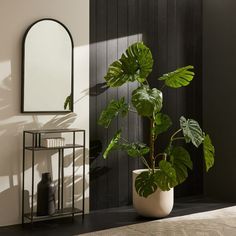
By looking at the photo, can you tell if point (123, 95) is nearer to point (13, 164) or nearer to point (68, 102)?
point (68, 102)

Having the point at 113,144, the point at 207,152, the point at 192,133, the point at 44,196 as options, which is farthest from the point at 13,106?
the point at 207,152

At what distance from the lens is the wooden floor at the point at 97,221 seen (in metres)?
3.89

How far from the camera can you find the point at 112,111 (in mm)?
4359

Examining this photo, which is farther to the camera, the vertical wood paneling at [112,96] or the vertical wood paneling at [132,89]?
the vertical wood paneling at [132,89]

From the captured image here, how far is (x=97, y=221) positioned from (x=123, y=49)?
68.4 inches

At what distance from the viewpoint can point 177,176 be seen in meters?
4.20

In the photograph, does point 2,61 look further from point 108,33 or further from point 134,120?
point 134,120

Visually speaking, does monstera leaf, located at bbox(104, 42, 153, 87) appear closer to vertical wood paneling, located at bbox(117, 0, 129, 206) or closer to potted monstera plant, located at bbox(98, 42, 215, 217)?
potted monstera plant, located at bbox(98, 42, 215, 217)

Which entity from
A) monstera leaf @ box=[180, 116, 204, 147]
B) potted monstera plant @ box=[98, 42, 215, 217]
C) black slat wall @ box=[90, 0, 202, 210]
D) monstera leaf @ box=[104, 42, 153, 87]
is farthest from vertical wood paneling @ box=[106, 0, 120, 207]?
monstera leaf @ box=[180, 116, 204, 147]

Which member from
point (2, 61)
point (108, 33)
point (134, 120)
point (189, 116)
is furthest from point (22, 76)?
point (189, 116)

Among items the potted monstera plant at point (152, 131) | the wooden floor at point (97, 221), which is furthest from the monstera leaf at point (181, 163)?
the wooden floor at point (97, 221)

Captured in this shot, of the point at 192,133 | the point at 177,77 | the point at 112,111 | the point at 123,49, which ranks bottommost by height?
the point at 192,133

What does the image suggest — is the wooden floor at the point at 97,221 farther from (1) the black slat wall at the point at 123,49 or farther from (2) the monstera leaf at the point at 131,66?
(2) the monstera leaf at the point at 131,66

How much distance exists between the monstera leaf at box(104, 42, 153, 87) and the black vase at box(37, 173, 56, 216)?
103 centimetres
